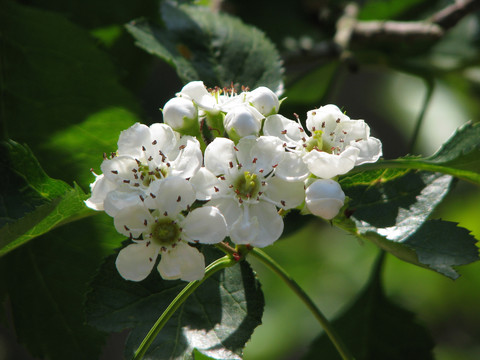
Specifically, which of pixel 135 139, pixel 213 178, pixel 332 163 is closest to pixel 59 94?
pixel 135 139

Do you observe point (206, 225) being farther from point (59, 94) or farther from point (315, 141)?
point (59, 94)

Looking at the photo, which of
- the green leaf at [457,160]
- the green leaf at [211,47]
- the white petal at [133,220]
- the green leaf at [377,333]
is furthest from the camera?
the green leaf at [377,333]

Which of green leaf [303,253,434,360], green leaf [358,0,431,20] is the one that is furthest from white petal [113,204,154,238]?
green leaf [358,0,431,20]

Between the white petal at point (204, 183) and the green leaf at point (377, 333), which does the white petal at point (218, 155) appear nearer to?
the white petal at point (204, 183)

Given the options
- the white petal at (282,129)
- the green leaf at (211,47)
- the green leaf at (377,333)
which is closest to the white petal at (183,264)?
the white petal at (282,129)

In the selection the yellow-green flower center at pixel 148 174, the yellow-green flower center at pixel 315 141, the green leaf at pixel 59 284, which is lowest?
the green leaf at pixel 59 284

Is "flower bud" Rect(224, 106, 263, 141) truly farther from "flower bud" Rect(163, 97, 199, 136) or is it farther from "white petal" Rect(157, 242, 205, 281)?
"white petal" Rect(157, 242, 205, 281)
